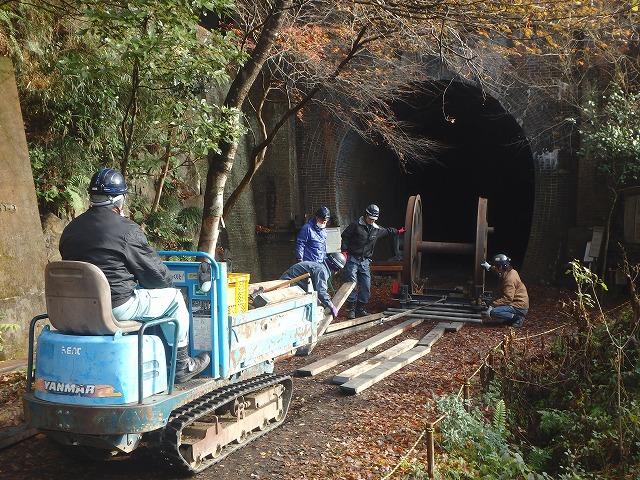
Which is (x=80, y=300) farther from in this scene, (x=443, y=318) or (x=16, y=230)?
(x=443, y=318)

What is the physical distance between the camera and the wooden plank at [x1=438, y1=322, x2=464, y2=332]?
1028 cm

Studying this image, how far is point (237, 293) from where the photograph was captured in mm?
5449

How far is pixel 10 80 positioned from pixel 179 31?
285 cm

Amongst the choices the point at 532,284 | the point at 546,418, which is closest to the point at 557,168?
the point at 532,284

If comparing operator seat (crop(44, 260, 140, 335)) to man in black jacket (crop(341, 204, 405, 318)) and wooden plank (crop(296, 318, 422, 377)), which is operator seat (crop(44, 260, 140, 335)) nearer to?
wooden plank (crop(296, 318, 422, 377))

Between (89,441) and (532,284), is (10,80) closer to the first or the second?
(89,441)

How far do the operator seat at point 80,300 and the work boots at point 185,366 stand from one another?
1.79 feet

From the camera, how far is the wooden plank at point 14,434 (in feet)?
17.3

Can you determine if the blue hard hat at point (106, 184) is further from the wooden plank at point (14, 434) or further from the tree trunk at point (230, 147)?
the tree trunk at point (230, 147)

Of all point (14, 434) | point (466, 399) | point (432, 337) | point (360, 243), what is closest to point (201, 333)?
point (14, 434)

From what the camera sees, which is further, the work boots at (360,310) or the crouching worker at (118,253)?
the work boots at (360,310)

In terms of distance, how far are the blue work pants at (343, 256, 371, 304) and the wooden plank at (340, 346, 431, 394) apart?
99.4 inches

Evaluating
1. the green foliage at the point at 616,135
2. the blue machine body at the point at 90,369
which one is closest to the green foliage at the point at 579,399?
the blue machine body at the point at 90,369

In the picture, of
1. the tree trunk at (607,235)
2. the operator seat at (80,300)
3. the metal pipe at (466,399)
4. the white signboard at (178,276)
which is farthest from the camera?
the tree trunk at (607,235)
